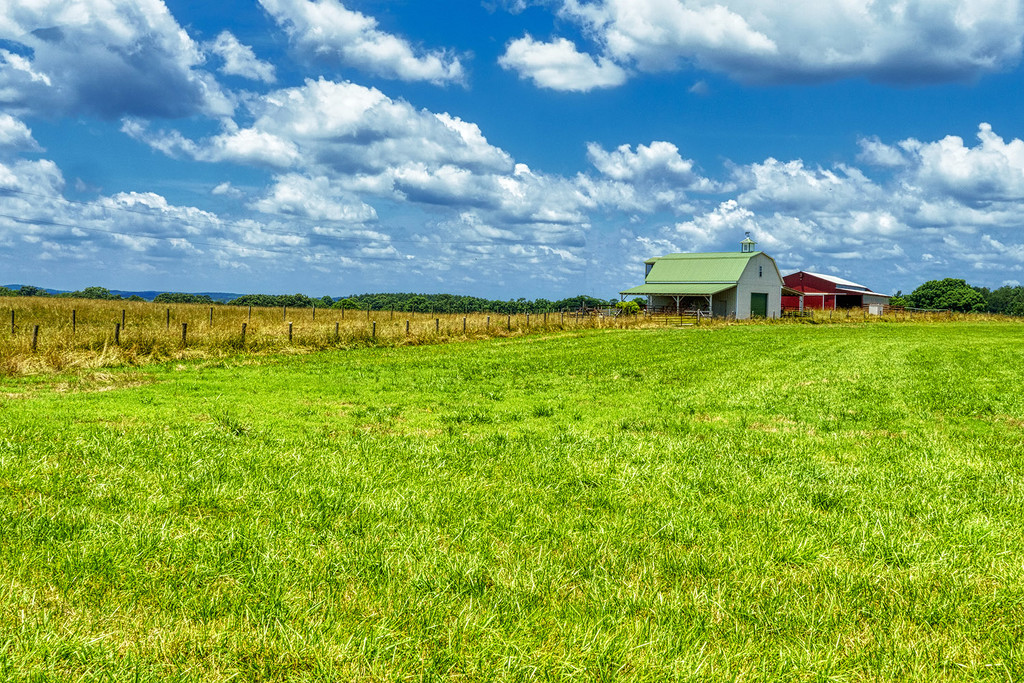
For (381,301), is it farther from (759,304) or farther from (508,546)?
(508,546)

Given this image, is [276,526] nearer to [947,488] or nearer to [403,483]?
[403,483]

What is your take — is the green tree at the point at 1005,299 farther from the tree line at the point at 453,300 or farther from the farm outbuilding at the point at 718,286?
the farm outbuilding at the point at 718,286

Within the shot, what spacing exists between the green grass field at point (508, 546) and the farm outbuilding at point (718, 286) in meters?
49.2

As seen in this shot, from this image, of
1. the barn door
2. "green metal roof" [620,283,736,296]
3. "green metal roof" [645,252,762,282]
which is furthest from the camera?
A: the barn door

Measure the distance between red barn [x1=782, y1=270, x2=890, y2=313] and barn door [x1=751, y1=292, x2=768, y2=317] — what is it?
14.2 meters

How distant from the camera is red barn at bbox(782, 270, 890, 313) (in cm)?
7625

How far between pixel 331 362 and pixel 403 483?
1511cm

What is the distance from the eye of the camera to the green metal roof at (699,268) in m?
60.2

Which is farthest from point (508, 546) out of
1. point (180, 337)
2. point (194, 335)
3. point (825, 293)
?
point (825, 293)

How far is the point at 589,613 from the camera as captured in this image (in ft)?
13.9

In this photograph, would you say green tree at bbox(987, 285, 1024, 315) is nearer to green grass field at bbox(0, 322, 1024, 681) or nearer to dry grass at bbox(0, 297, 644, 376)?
dry grass at bbox(0, 297, 644, 376)

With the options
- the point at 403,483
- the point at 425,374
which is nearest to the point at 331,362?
the point at 425,374

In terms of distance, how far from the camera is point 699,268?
207ft

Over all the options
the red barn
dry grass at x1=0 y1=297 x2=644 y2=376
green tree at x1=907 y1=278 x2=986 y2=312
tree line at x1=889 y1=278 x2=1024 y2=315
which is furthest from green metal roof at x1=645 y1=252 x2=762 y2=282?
green tree at x1=907 y1=278 x2=986 y2=312
